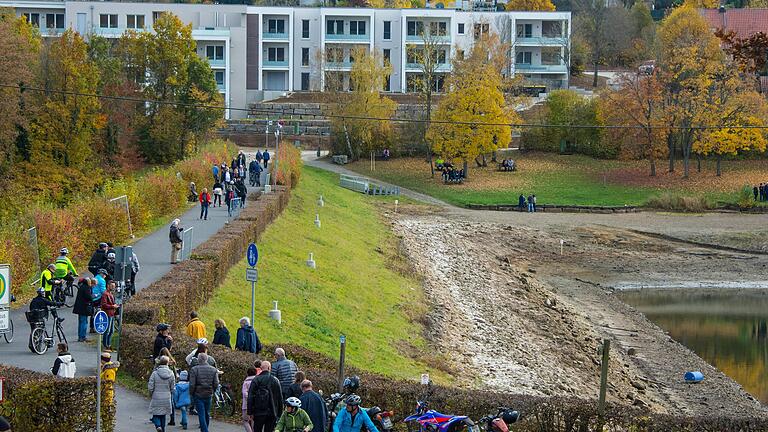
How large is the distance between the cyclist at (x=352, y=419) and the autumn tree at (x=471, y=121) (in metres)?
61.1

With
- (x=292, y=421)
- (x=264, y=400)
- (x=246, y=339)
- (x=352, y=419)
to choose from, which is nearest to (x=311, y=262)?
(x=246, y=339)

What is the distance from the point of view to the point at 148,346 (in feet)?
79.5

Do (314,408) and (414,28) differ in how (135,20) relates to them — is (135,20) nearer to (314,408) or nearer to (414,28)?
(414,28)

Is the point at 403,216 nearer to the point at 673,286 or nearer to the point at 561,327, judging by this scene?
Result: the point at 673,286

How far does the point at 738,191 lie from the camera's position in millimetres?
74250

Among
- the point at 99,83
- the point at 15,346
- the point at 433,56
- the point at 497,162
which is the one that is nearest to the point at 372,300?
the point at 15,346

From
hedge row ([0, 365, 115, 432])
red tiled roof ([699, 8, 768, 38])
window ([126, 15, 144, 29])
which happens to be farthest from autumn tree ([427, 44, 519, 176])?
hedge row ([0, 365, 115, 432])

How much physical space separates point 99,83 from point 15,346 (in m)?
46.7

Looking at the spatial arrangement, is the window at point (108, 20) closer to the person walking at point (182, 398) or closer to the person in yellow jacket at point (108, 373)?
the person in yellow jacket at point (108, 373)

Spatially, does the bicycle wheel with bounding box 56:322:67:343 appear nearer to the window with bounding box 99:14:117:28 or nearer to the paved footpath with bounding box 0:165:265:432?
the paved footpath with bounding box 0:165:265:432

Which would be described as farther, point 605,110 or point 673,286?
point 605,110

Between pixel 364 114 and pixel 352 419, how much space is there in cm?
7111

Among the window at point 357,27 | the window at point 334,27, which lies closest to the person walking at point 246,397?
the window at point 334,27

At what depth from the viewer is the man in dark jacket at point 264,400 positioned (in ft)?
62.3
